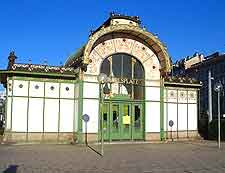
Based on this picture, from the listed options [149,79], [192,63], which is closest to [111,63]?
[149,79]

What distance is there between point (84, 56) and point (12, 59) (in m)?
4.47

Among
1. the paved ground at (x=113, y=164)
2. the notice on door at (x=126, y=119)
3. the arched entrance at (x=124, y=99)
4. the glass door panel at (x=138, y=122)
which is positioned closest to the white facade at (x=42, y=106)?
the arched entrance at (x=124, y=99)

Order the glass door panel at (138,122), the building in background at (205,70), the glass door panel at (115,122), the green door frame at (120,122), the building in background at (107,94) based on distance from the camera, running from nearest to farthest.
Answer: the building in background at (107,94)
the green door frame at (120,122)
the glass door panel at (115,122)
the glass door panel at (138,122)
the building in background at (205,70)

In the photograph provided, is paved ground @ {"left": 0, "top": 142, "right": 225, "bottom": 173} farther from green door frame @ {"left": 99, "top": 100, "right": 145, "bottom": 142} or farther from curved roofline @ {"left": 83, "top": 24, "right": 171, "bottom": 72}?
A: curved roofline @ {"left": 83, "top": 24, "right": 171, "bottom": 72}

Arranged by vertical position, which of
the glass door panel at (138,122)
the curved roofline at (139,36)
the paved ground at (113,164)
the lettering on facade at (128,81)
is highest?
the curved roofline at (139,36)

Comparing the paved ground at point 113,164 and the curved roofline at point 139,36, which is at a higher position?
the curved roofline at point 139,36

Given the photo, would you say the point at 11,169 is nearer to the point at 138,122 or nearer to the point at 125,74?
the point at 138,122

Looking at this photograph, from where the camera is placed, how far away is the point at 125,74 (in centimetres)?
2619

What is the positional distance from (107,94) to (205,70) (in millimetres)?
61735

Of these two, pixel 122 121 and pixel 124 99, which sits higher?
pixel 124 99

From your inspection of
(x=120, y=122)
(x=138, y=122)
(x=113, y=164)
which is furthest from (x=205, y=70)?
(x=113, y=164)

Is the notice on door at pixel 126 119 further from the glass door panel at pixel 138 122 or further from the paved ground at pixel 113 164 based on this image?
the paved ground at pixel 113 164

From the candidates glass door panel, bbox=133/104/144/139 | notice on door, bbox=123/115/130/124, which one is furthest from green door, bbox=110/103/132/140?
glass door panel, bbox=133/104/144/139

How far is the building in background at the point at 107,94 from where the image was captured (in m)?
23.8
